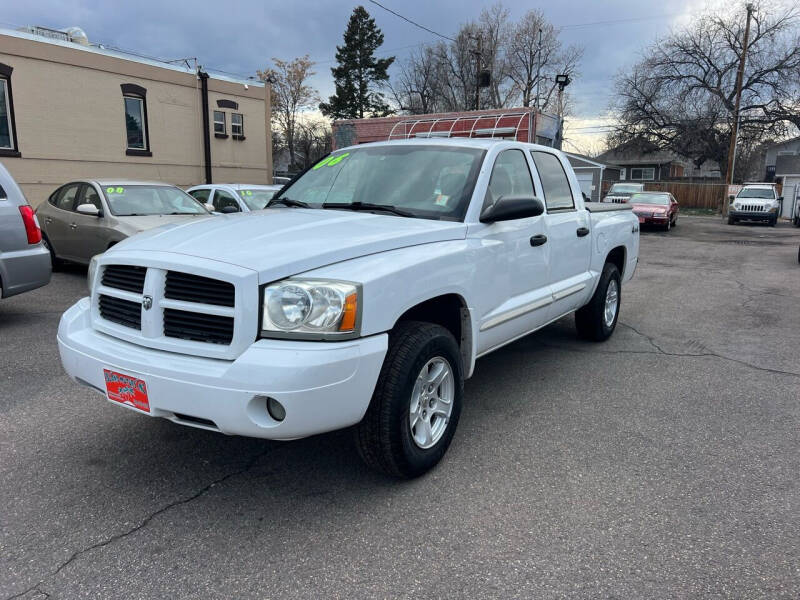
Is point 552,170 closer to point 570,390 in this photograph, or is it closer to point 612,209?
point 612,209

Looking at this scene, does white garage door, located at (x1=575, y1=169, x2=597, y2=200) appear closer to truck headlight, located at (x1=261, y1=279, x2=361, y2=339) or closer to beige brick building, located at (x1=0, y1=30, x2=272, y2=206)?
beige brick building, located at (x1=0, y1=30, x2=272, y2=206)

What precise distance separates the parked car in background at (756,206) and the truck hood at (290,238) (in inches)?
1116

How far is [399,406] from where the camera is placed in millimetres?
2928

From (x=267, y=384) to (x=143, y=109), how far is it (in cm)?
1885

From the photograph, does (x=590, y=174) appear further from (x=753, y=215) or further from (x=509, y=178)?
(x=509, y=178)

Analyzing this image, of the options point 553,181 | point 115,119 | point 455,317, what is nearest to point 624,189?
point 115,119

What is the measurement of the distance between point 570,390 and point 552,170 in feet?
5.95

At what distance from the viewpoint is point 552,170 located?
5.07m

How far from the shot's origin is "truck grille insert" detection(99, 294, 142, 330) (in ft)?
9.81

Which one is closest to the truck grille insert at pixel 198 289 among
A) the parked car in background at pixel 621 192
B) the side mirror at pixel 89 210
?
the side mirror at pixel 89 210

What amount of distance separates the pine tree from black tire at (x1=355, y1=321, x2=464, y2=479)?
50478 millimetres

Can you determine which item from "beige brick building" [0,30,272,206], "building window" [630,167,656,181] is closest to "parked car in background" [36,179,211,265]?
"beige brick building" [0,30,272,206]

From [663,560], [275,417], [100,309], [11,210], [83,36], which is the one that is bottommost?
[663,560]

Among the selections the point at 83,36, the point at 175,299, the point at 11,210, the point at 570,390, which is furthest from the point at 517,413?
the point at 83,36
